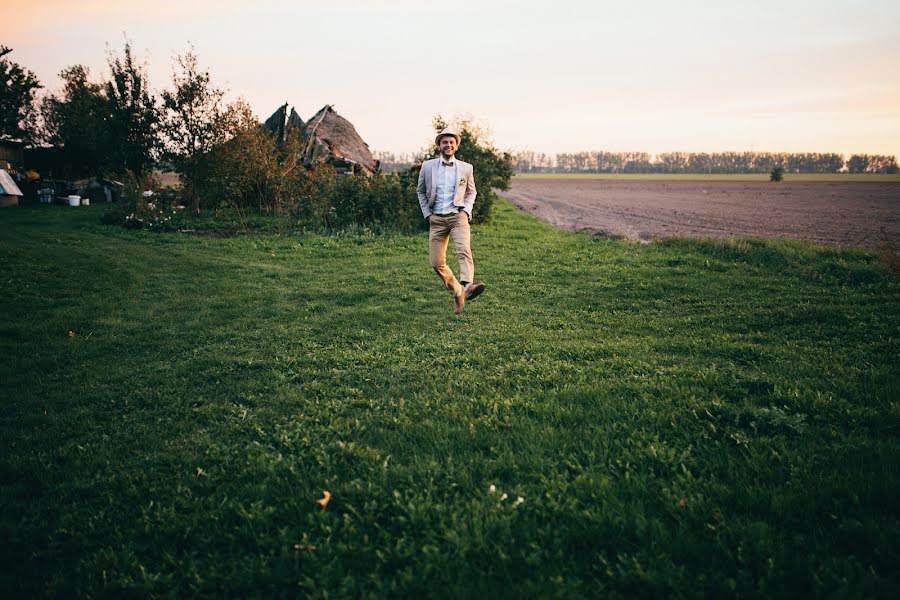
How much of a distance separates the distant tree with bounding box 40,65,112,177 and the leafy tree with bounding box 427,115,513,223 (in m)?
20.1

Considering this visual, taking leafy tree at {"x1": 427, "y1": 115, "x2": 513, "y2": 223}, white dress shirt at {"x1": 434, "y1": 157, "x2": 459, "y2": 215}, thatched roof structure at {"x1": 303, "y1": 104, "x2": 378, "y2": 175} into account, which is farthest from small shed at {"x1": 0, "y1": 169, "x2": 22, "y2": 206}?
white dress shirt at {"x1": 434, "y1": 157, "x2": 459, "y2": 215}

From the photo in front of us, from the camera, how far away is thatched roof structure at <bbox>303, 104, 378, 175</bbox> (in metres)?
29.7

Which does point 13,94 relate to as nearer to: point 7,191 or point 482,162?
point 7,191

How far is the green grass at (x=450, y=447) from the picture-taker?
2820 mm

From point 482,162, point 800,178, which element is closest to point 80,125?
point 482,162

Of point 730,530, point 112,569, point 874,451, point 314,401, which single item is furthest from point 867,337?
point 112,569

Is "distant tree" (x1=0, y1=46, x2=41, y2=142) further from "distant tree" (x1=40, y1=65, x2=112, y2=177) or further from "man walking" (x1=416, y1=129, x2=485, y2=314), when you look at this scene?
"man walking" (x1=416, y1=129, x2=485, y2=314)

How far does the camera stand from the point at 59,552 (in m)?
3.05

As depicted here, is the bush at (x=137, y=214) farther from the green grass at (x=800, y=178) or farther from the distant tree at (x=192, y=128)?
the green grass at (x=800, y=178)

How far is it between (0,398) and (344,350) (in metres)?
3.76

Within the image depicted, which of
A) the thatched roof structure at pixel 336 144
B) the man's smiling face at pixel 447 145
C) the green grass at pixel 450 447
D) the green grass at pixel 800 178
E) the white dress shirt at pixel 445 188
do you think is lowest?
the green grass at pixel 450 447

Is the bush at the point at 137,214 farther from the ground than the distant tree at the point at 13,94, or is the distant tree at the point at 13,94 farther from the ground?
the distant tree at the point at 13,94

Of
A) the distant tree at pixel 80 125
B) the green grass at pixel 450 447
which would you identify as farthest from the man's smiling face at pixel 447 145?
the distant tree at pixel 80 125

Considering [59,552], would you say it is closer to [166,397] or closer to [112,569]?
[112,569]
